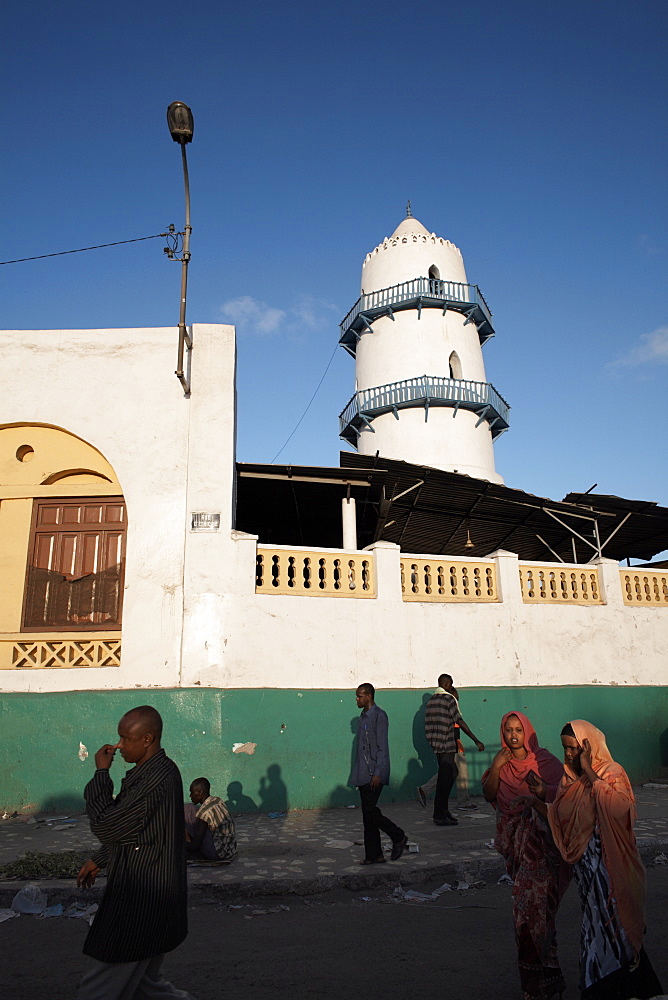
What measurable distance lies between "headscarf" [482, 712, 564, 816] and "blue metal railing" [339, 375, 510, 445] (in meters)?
14.6

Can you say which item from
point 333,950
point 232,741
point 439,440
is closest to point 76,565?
point 232,741

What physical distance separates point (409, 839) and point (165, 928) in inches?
175

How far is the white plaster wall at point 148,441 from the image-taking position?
8.52 m

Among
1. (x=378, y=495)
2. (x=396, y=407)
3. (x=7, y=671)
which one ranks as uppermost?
(x=396, y=407)

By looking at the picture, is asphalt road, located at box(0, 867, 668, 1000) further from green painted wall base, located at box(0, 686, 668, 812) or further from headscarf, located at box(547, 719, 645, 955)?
green painted wall base, located at box(0, 686, 668, 812)

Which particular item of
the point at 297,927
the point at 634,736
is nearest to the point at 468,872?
the point at 297,927

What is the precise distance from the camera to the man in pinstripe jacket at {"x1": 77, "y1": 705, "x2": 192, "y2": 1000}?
8.13 feet

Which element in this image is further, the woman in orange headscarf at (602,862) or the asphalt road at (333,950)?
the asphalt road at (333,950)

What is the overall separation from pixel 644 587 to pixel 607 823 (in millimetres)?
8472

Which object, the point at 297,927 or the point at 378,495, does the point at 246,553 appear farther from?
the point at 297,927

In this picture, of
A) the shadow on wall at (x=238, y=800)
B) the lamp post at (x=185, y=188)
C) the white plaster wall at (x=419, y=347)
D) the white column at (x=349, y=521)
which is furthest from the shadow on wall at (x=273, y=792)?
the white plaster wall at (x=419, y=347)

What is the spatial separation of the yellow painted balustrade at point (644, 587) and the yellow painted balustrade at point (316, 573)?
418cm

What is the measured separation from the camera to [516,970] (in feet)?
11.8

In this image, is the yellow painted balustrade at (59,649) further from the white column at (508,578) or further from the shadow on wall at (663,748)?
the shadow on wall at (663,748)
